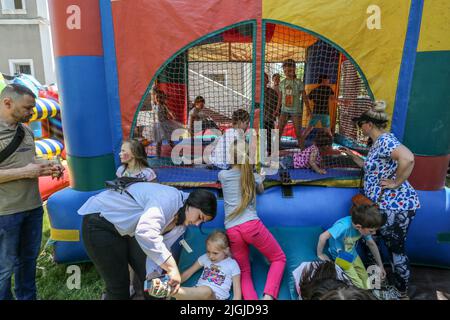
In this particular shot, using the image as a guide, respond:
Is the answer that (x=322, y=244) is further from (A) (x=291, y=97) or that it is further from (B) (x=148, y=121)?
(B) (x=148, y=121)

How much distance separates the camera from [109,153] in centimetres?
278

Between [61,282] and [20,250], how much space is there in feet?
2.30

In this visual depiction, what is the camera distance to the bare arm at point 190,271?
2.24 meters

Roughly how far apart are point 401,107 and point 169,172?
2.03 metres

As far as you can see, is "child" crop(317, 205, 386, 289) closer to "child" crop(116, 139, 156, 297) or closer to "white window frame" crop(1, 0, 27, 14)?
"child" crop(116, 139, 156, 297)

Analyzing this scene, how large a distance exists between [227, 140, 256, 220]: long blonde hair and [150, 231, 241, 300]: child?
8.0 inches

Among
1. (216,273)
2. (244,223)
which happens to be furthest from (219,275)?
(244,223)

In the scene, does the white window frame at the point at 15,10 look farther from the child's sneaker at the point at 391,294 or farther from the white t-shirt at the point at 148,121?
the child's sneaker at the point at 391,294

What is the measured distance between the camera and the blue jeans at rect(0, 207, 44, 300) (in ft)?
6.26

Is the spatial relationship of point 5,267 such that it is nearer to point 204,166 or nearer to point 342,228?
point 204,166

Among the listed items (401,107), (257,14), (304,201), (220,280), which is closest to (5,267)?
(220,280)

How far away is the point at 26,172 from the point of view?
1.90m
